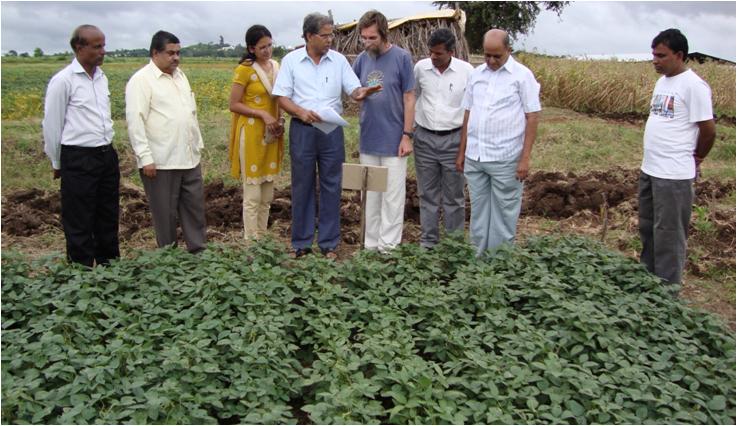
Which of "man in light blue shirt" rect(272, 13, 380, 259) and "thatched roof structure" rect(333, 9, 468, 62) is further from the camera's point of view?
"thatched roof structure" rect(333, 9, 468, 62)

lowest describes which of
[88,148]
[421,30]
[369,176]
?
[369,176]

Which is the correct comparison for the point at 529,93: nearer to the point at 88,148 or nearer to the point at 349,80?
the point at 349,80

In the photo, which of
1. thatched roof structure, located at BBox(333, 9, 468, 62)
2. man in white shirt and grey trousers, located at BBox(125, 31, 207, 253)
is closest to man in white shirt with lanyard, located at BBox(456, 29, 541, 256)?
man in white shirt and grey trousers, located at BBox(125, 31, 207, 253)

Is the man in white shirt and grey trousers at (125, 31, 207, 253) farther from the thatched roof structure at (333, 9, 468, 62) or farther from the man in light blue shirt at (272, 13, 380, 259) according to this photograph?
the thatched roof structure at (333, 9, 468, 62)

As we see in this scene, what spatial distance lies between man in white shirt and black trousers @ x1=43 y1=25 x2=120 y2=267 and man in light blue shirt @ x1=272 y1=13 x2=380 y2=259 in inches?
51.9

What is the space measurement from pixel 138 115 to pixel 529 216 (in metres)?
4.17

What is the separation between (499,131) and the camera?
5117 mm

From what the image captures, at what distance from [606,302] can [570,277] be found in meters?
0.38

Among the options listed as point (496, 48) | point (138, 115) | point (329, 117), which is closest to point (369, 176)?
point (329, 117)

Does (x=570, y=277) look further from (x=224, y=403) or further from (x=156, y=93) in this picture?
(x=156, y=93)

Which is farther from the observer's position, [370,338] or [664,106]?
[664,106]

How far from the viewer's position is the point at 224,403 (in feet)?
11.1

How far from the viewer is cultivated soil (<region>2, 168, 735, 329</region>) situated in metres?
6.38

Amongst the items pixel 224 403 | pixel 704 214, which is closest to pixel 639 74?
pixel 704 214
